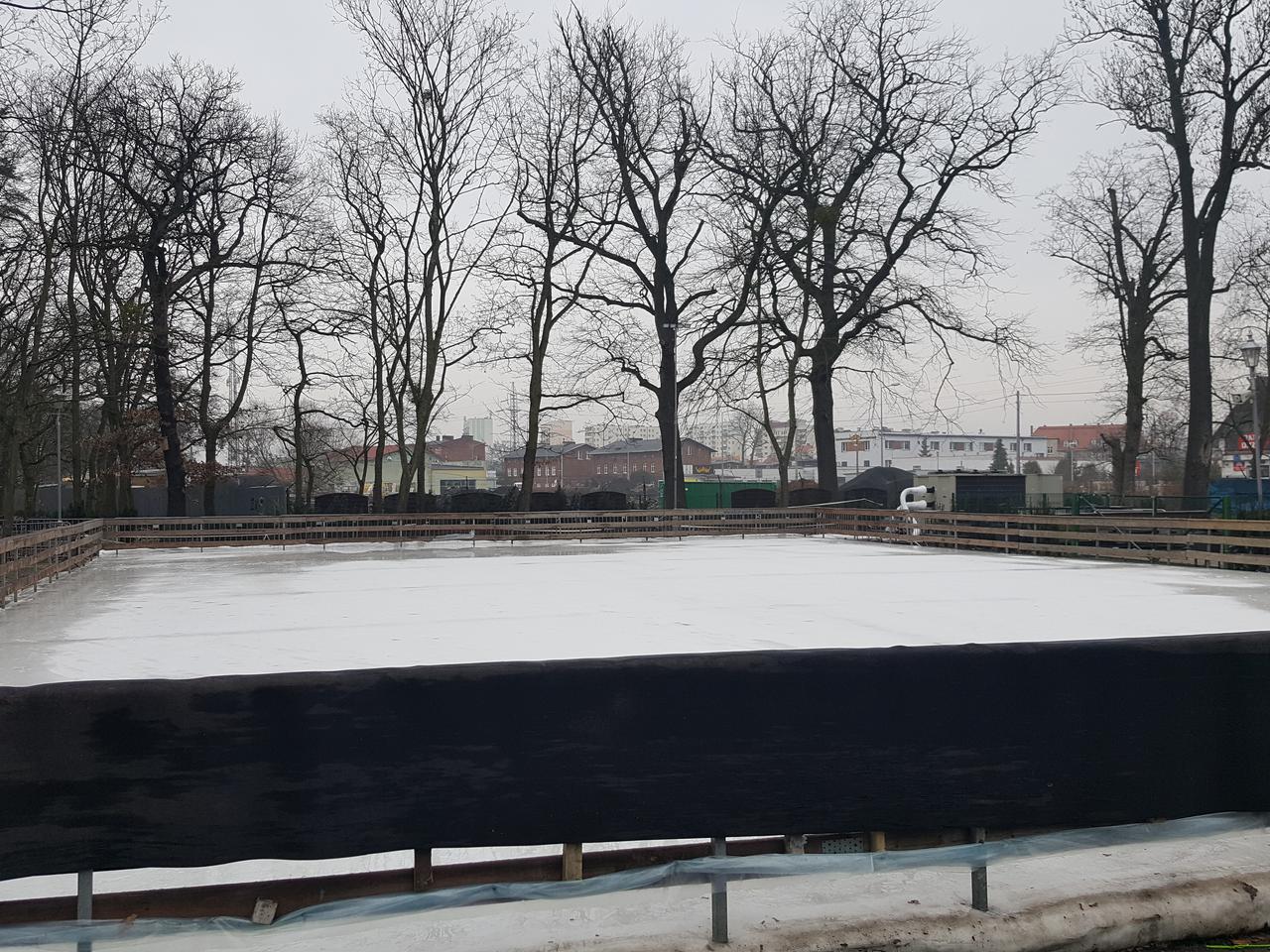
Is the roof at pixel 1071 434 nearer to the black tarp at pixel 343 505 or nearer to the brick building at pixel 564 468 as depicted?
the brick building at pixel 564 468

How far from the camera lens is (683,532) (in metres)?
41.2

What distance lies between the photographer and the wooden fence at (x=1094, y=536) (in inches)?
941

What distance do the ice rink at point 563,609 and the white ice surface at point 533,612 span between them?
5cm

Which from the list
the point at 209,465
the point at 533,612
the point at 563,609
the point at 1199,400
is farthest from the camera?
the point at 209,465

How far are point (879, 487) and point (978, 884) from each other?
191 ft

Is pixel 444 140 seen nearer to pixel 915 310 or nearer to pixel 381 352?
pixel 381 352

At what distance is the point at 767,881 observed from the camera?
16.3 ft

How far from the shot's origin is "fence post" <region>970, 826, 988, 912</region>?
14.9 feet

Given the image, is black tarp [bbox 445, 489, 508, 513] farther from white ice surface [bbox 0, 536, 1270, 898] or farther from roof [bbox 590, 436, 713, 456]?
roof [bbox 590, 436, 713, 456]

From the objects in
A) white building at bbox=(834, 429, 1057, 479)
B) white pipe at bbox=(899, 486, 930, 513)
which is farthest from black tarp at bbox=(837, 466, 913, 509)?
white building at bbox=(834, 429, 1057, 479)

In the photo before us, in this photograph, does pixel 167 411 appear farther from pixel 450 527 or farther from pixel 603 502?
pixel 603 502

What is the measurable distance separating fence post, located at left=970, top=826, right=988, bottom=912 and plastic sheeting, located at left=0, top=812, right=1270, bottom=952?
0.07 meters

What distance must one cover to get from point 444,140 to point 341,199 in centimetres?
623

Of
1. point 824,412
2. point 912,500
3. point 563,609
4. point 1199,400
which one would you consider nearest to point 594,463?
point 824,412
